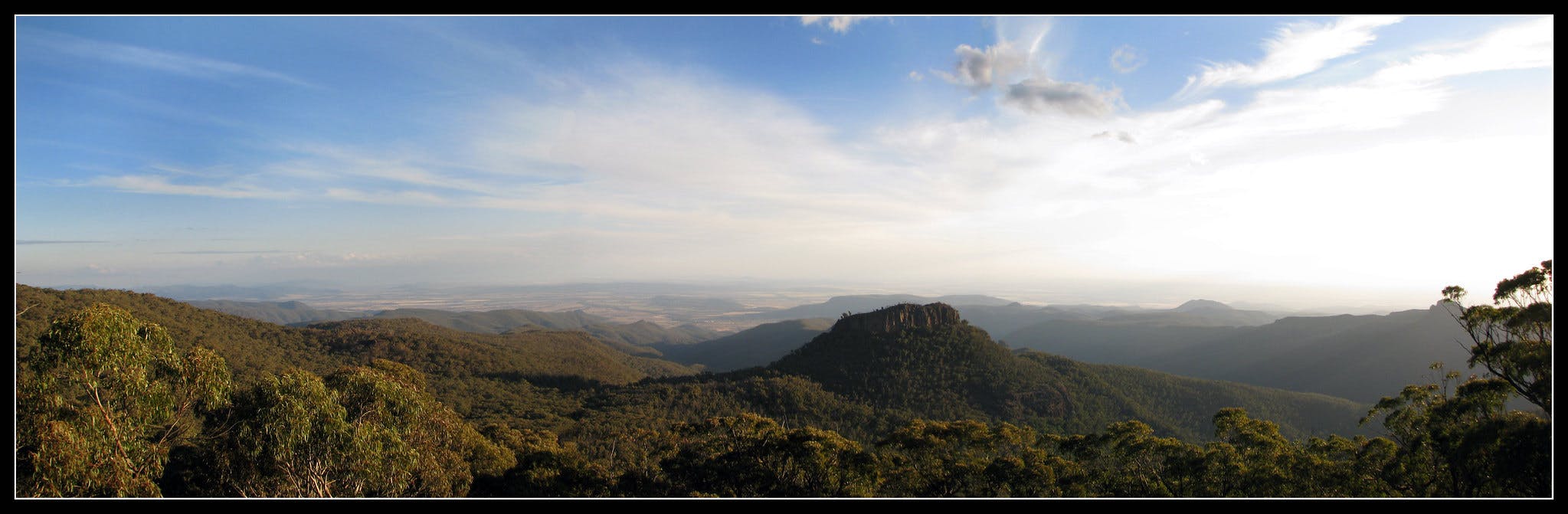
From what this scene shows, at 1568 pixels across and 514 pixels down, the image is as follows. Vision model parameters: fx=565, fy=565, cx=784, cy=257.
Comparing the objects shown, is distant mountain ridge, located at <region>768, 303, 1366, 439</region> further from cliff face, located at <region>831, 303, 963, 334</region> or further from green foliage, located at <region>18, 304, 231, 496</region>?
green foliage, located at <region>18, 304, 231, 496</region>

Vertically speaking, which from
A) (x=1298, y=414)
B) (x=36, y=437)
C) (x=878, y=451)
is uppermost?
(x=36, y=437)

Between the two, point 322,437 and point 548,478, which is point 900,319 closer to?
point 548,478

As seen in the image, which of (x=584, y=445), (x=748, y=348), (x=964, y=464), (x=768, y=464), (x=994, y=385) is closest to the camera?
(x=964, y=464)

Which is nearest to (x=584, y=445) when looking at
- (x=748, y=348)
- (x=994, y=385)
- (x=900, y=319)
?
(x=994, y=385)

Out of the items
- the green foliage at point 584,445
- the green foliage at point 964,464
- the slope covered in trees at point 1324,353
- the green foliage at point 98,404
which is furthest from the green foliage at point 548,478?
the slope covered in trees at point 1324,353

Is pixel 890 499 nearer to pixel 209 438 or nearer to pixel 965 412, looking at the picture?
pixel 209 438

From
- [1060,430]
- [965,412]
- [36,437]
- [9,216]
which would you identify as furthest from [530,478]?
[1060,430]
